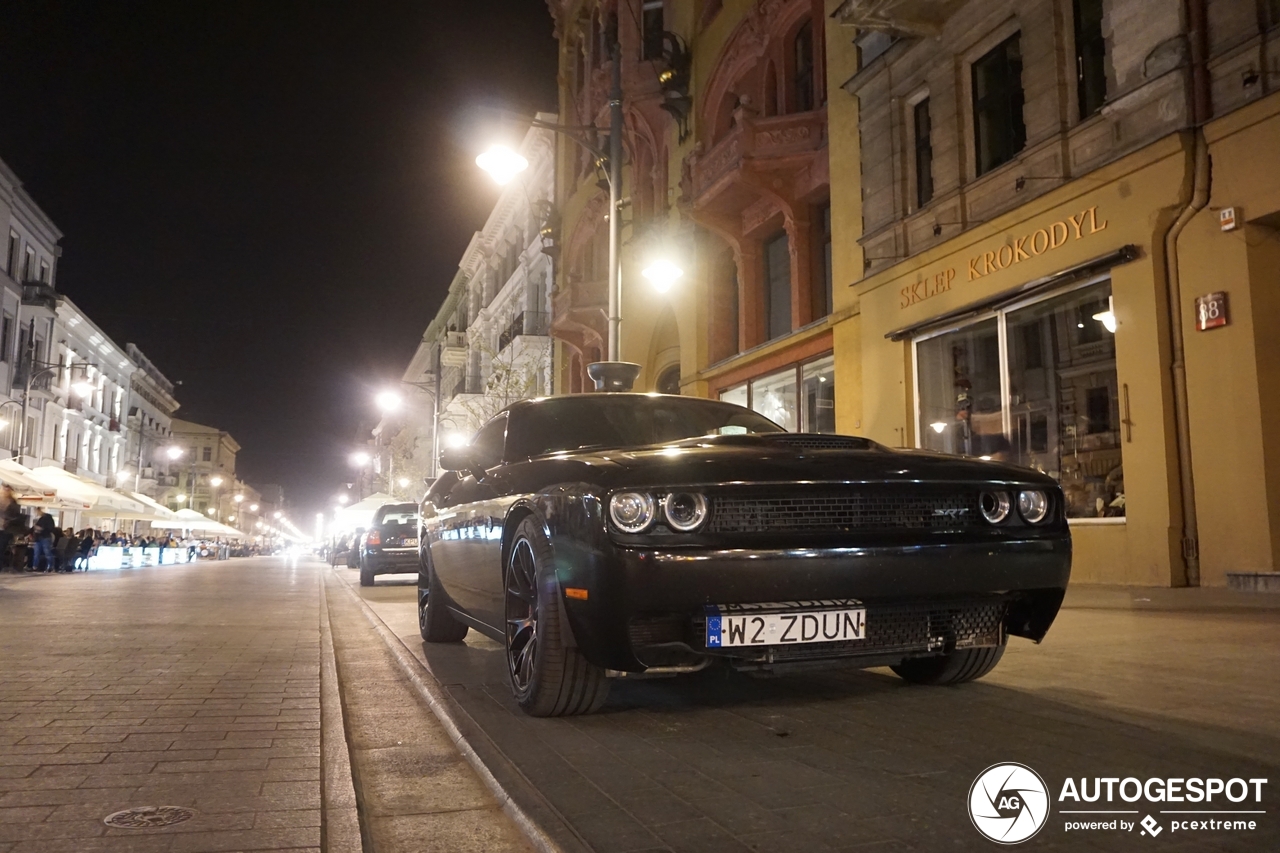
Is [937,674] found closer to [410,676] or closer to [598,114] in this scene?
[410,676]

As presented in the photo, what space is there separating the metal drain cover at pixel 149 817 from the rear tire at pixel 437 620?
12.1ft

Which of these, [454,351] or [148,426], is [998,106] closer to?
[454,351]

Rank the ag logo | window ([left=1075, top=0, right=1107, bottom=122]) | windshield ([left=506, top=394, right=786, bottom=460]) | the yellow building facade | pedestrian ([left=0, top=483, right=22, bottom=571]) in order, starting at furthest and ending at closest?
pedestrian ([left=0, top=483, right=22, bottom=571]) < window ([left=1075, top=0, right=1107, bottom=122]) < the yellow building facade < windshield ([left=506, top=394, right=786, bottom=460]) < the ag logo

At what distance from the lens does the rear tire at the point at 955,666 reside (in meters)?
4.46

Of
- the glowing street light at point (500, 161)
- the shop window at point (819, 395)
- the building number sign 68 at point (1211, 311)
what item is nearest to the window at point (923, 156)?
the shop window at point (819, 395)

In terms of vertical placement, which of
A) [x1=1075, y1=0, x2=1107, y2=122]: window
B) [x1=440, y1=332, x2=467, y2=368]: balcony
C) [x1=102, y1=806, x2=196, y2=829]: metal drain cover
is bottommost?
[x1=102, y1=806, x2=196, y2=829]: metal drain cover

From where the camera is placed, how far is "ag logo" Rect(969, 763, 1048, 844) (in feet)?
8.32

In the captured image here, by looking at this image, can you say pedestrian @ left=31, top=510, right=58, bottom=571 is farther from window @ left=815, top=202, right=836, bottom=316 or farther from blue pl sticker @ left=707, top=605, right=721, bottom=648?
blue pl sticker @ left=707, top=605, right=721, bottom=648

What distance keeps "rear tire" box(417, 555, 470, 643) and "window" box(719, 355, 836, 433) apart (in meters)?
9.59

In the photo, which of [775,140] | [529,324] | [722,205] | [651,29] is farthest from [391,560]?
[529,324]

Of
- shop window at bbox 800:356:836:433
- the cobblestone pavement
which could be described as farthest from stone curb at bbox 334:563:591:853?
shop window at bbox 800:356:836:433

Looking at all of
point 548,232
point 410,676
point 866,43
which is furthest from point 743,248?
point 410,676

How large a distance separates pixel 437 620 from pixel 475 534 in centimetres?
196

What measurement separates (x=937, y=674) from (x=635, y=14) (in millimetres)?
22207
